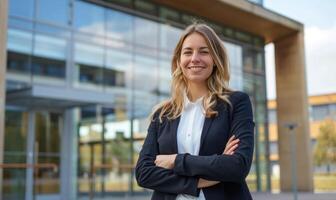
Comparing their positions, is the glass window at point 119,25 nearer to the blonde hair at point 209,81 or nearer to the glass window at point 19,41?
the glass window at point 19,41

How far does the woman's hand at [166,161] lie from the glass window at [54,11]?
1255cm

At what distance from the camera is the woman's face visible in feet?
6.95

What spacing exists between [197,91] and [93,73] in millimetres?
13166

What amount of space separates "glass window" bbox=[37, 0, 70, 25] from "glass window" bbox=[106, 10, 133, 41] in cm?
168

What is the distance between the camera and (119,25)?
53.0ft

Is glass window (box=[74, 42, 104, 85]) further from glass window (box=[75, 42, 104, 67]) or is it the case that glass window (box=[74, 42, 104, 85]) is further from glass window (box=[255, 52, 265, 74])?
glass window (box=[255, 52, 265, 74])

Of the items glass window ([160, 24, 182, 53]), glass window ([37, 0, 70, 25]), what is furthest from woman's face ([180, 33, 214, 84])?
glass window ([160, 24, 182, 53])

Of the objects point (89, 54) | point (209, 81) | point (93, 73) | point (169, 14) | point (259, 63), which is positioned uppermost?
point (169, 14)

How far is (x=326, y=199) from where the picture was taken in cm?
1445

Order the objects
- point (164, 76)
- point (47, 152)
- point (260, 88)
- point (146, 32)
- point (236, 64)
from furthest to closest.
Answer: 1. point (260, 88)
2. point (236, 64)
3. point (164, 76)
4. point (146, 32)
5. point (47, 152)

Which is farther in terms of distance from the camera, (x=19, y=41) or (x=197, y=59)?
(x=19, y=41)

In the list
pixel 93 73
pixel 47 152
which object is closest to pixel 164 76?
pixel 93 73

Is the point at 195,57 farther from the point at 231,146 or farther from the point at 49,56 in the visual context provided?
the point at 49,56

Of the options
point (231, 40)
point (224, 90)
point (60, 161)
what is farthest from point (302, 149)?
point (224, 90)
